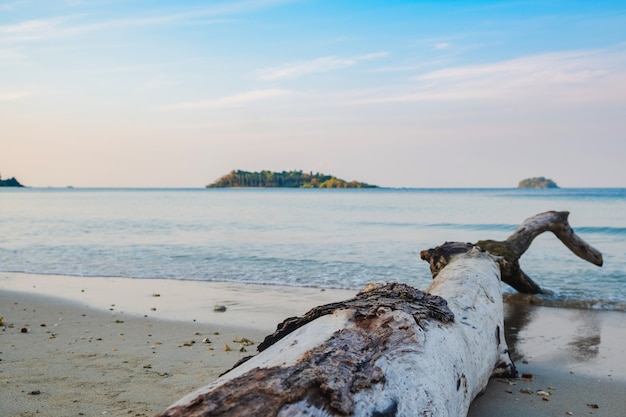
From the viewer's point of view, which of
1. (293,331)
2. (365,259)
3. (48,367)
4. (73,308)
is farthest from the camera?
(365,259)

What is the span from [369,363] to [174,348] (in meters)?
3.56

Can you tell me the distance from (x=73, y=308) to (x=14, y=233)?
46.3ft

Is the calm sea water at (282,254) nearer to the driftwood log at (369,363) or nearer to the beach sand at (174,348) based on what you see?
the beach sand at (174,348)

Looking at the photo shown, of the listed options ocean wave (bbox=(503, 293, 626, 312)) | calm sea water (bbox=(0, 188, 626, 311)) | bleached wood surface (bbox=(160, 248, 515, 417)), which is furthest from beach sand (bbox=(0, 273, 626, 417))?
calm sea water (bbox=(0, 188, 626, 311))

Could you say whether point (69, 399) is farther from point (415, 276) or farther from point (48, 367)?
point (415, 276)

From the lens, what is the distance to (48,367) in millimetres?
4777

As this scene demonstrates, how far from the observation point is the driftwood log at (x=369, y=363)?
7.14ft

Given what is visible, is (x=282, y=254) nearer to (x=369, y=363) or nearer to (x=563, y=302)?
(x=563, y=302)

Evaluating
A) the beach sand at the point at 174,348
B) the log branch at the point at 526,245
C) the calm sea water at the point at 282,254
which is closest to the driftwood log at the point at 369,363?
the beach sand at the point at 174,348

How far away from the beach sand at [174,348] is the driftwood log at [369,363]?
74cm

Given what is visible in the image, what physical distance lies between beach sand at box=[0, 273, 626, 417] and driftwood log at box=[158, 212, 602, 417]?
0.74 m

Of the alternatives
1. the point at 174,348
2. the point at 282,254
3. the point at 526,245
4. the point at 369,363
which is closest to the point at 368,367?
the point at 369,363

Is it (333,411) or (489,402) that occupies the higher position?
(333,411)

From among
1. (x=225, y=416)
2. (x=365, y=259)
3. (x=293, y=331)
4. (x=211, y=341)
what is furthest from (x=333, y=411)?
(x=365, y=259)
